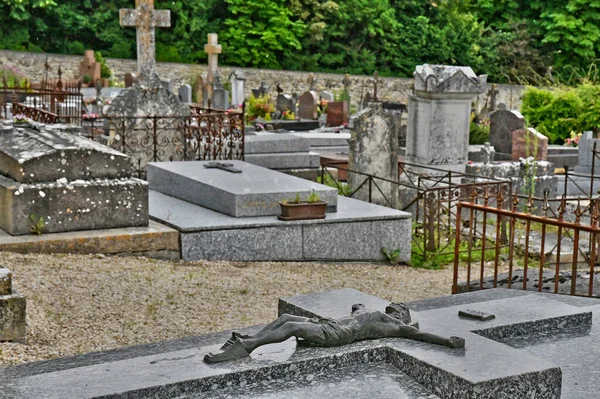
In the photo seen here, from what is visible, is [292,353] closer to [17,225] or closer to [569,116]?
[17,225]

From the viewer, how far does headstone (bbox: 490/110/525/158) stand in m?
16.4

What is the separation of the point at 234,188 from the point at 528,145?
6930 millimetres

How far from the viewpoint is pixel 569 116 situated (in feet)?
67.6

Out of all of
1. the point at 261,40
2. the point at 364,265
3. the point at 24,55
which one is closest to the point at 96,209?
the point at 364,265

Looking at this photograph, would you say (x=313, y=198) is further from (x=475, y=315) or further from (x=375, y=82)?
(x=375, y=82)

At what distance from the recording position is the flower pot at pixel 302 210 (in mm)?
8844

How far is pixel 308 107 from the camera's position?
2273cm

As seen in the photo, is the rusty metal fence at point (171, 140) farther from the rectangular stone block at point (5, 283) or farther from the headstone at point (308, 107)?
the headstone at point (308, 107)

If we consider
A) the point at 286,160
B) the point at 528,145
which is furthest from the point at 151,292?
the point at 528,145

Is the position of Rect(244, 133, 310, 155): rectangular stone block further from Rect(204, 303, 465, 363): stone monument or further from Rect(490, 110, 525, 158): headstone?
Rect(204, 303, 465, 363): stone monument

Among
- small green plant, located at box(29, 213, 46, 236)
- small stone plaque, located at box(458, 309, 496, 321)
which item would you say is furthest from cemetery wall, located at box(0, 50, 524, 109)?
small stone plaque, located at box(458, 309, 496, 321)

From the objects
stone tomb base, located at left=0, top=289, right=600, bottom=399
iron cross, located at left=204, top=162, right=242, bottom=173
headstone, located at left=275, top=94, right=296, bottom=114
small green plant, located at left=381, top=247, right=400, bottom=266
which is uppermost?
headstone, located at left=275, top=94, right=296, bottom=114

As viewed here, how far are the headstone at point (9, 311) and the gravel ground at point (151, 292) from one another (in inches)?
3.7

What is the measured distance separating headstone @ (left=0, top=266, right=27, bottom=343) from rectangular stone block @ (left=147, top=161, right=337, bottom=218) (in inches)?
135
